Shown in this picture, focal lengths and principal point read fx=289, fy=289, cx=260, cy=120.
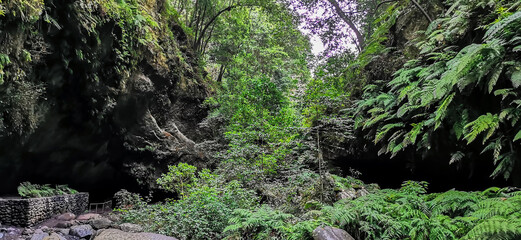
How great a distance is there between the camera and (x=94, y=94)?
9250 millimetres

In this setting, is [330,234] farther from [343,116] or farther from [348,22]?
[348,22]

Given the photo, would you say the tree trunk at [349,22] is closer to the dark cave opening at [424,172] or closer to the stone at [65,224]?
the dark cave opening at [424,172]

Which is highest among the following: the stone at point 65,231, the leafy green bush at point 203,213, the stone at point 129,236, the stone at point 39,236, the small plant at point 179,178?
the small plant at point 179,178

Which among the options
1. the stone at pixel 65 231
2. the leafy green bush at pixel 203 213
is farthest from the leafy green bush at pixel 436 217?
the stone at pixel 65 231

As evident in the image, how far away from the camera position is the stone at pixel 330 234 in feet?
11.7

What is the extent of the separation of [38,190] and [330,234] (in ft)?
31.9

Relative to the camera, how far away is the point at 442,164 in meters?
5.90

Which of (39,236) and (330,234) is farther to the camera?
(39,236)

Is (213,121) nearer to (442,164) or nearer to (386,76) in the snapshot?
(386,76)

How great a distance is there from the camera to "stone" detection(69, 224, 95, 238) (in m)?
7.44

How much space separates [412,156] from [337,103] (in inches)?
80.0

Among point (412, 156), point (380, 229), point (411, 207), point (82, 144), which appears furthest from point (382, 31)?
point (82, 144)

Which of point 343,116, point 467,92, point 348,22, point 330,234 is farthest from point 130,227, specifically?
point 348,22

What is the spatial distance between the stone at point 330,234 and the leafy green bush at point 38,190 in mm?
9238
